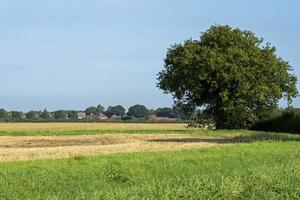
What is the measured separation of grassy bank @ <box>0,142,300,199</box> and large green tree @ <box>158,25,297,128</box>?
32.4 metres

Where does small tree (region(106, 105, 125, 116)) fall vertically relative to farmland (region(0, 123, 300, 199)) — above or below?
above

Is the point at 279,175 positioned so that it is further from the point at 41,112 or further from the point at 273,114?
the point at 41,112

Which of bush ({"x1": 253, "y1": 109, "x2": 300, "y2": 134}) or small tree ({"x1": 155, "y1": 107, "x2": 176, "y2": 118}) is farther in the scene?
small tree ({"x1": 155, "y1": 107, "x2": 176, "y2": 118})

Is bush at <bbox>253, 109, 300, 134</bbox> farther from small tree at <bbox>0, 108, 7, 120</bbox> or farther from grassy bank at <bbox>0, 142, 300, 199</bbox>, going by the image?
small tree at <bbox>0, 108, 7, 120</bbox>

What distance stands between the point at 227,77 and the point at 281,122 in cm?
1510

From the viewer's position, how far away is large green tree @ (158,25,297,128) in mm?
61281

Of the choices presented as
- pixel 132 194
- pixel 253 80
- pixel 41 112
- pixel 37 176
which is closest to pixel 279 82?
pixel 253 80

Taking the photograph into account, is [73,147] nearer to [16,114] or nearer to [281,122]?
[281,122]

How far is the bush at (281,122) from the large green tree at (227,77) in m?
3.71

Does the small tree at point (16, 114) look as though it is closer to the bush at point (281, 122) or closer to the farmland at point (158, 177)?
the bush at point (281, 122)

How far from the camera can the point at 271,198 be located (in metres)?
12.0

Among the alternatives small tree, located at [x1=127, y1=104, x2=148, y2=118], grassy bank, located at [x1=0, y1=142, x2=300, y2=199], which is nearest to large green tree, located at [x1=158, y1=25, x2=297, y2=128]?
grassy bank, located at [x1=0, y1=142, x2=300, y2=199]

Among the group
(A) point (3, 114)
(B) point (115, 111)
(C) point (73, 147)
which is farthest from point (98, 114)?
(C) point (73, 147)

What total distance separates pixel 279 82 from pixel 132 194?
57500 millimetres
